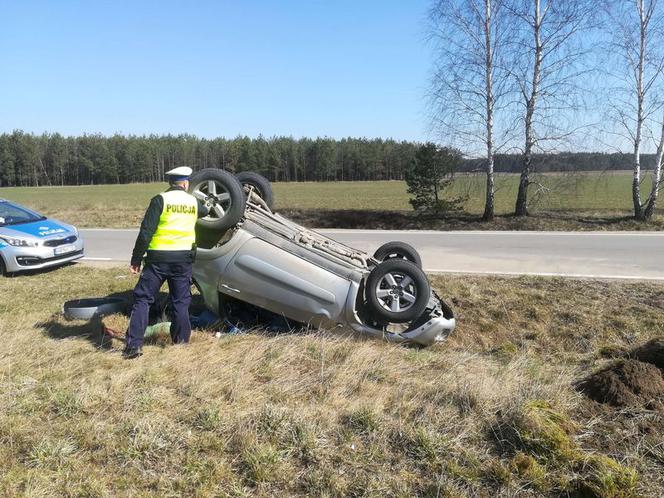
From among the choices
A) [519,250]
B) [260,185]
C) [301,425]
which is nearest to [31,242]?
[260,185]

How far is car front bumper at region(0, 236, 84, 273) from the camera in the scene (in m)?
9.34

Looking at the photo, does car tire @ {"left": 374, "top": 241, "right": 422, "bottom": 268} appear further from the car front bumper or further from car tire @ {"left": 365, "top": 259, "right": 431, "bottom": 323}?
the car front bumper

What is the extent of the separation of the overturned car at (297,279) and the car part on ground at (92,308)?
1.29 meters

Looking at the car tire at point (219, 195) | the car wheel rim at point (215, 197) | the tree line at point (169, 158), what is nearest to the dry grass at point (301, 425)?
the car tire at point (219, 195)

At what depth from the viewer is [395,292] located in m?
5.31

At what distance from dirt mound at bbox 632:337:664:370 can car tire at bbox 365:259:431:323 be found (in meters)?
1.89

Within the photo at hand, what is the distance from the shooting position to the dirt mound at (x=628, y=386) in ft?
10.6

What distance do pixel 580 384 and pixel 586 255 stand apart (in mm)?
→ 8061

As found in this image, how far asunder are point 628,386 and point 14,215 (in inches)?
432

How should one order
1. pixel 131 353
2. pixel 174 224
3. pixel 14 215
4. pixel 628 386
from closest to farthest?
pixel 628 386
pixel 131 353
pixel 174 224
pixel 14 215

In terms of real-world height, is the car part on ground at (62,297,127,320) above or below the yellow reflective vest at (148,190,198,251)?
below

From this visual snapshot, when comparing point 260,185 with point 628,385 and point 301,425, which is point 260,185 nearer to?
point 301,425

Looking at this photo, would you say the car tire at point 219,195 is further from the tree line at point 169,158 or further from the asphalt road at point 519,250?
the tree line at point 169,158

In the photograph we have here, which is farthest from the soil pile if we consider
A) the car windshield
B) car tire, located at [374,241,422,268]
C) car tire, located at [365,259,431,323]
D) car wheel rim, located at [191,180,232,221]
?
the car windshield
